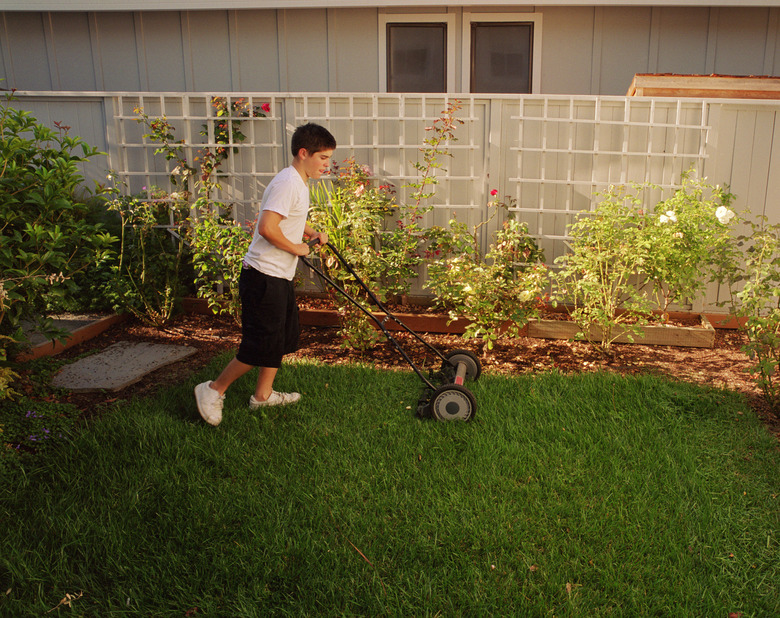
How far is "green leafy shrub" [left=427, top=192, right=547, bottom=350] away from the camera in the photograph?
5.20 m

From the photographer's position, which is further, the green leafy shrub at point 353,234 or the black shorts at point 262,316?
the green leafy shrub at point 353,234

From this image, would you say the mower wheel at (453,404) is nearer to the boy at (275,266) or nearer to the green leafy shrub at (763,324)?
the boy at (275,266)

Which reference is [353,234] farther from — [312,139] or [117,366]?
[117,366]

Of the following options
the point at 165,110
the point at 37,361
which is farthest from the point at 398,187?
the point at 37,361

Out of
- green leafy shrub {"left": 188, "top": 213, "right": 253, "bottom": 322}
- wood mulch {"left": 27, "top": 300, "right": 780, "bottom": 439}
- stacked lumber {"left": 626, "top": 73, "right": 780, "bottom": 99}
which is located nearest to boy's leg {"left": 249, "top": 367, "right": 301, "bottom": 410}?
wood mulch {"left": 27, "top": 300, "right": 780, "bottom": 439}

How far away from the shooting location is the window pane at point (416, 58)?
316 inches

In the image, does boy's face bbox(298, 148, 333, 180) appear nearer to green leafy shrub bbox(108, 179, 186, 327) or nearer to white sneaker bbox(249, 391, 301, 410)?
white sneaker bbox(249, 391, 301, 410)

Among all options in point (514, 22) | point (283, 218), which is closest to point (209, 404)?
point (283, 218)

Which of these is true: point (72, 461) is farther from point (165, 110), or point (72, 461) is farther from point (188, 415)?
point (165, 110)

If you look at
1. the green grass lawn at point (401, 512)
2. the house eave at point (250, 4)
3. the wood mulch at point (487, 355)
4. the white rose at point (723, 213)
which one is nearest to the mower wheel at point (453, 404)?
the green grass lawn at point (401, 512)

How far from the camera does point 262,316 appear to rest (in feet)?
12.3

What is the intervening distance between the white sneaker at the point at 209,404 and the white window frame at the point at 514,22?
18.6 feet

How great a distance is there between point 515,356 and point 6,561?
151 inches

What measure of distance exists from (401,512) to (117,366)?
9.79 ft
